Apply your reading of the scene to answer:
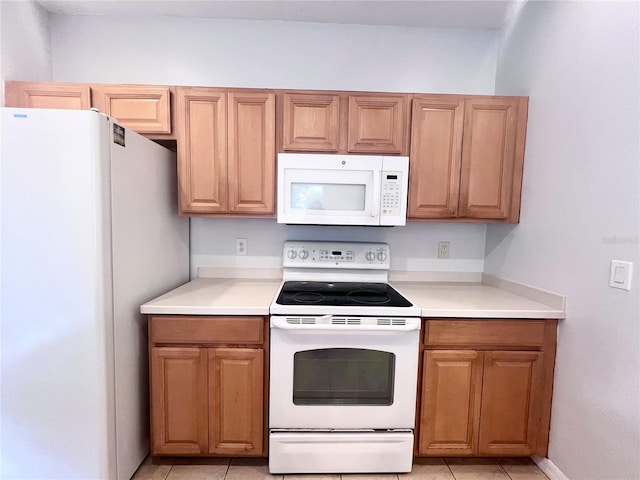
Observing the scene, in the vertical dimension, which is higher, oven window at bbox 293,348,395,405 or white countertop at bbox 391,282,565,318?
white countertop at bbox 391,282,565,318

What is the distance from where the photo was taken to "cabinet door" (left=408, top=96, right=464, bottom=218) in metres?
1.81

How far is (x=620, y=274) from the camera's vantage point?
48.4 inches

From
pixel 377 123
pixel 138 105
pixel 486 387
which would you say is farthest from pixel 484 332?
pixel 138 105

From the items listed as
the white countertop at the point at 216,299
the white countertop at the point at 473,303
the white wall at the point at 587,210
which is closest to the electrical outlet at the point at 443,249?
the white countertop at the point at 473,303

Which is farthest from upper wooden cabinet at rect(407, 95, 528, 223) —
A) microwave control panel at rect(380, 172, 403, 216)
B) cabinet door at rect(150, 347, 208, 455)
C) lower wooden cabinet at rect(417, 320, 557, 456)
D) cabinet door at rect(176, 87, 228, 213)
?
cabinet door at rect(150, 347, 208, 455)

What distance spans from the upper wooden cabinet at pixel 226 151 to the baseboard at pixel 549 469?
2008mm

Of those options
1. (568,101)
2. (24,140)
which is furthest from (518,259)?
(24,140)

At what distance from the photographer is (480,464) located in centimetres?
166

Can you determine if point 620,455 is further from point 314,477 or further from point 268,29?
point 268,29

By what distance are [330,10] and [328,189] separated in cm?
117

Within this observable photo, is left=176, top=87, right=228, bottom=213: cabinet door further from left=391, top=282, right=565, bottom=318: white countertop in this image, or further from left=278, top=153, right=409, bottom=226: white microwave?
left=391, top=282, right=565, bottom=318: white countertop

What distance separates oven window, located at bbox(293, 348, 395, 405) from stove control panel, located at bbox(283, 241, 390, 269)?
0.64m

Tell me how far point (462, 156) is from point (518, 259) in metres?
0.72

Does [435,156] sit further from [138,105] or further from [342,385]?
[138,105]
